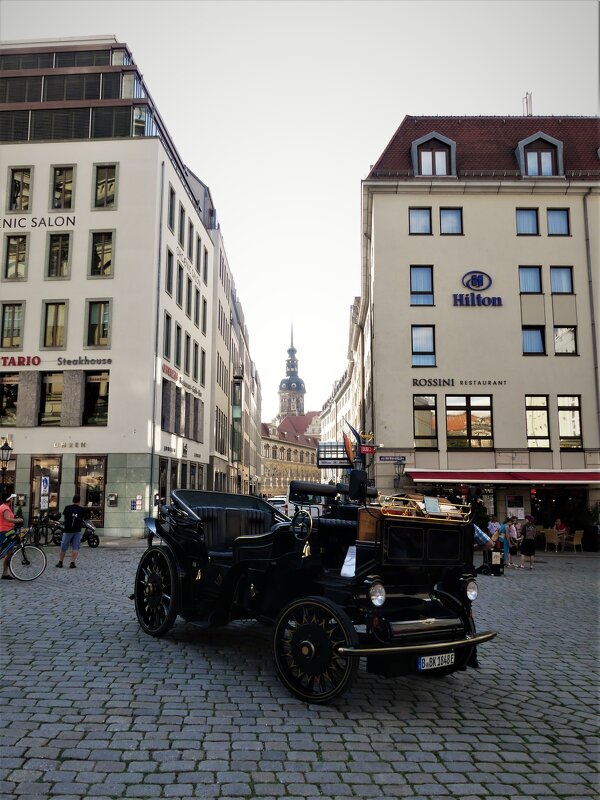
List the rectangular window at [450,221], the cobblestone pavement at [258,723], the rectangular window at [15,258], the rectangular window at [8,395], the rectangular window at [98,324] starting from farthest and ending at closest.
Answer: the rectangular window at [450,221] → the rectangular window at [15,258] → the rectangular window at [8,395] → the rectangular window at [98,324] → the cobblestone pavement at [258,723]

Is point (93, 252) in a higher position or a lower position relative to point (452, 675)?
higher

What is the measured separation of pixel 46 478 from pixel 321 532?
2414 centimetres

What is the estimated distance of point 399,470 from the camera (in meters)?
27.5

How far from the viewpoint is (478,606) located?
1073 cm

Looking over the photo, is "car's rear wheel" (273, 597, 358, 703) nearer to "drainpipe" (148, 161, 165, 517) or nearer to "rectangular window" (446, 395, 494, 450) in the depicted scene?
"drainpipe" (148, 161, 165, 517)

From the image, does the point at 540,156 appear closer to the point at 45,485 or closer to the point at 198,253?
the point at 198,253

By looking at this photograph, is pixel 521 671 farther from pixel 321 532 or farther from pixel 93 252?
pixel 93 252

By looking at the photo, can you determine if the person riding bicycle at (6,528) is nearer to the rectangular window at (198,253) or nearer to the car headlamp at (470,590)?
the car headlamp at (470,590)

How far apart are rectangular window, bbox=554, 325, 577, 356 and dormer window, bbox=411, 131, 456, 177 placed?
8.71 metres

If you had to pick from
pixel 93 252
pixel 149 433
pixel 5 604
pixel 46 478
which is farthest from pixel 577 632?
pixel 93 252

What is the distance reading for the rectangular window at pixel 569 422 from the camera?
1118 inches

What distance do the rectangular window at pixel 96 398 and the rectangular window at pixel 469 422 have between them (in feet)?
47.7

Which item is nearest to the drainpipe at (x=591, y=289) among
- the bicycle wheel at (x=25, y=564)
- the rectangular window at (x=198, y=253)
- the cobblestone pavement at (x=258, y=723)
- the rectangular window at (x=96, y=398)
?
the rectangular window at (x=198, y=253)

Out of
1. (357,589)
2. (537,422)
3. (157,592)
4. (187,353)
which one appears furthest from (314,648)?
(187,353)
